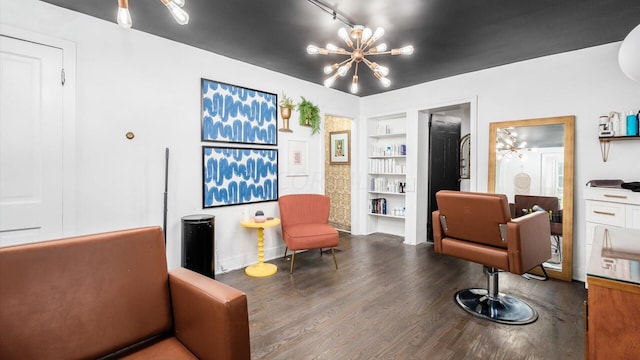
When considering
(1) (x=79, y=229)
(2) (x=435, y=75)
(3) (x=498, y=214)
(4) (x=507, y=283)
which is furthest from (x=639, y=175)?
(1) (x=79, y=229)

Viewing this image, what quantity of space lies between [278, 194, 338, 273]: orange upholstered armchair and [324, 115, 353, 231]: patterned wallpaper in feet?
6.09

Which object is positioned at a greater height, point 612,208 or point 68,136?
point 68,136

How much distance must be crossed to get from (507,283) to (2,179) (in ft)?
15.8

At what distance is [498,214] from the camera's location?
225 cm

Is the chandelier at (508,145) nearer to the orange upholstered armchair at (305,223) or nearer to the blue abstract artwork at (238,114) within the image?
the orange upholstered armchair at (305,223)

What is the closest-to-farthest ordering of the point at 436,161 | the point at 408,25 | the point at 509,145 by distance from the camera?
1. the point at 408,25
2. the point at 509,145
3. the point at 436,161

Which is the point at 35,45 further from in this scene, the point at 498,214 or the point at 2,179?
the point at 498,214

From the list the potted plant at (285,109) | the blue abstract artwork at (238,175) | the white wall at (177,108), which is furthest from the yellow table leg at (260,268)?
the potted plant at (285,109)

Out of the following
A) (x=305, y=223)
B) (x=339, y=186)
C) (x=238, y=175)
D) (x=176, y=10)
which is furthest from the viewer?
(x=339, y=186)

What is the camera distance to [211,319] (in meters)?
1.18

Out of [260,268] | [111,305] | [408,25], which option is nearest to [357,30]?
[408,25]

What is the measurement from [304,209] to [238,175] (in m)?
1.01

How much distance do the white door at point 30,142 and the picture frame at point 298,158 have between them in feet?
8.45

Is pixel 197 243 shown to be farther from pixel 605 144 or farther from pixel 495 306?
pixel 605 144
